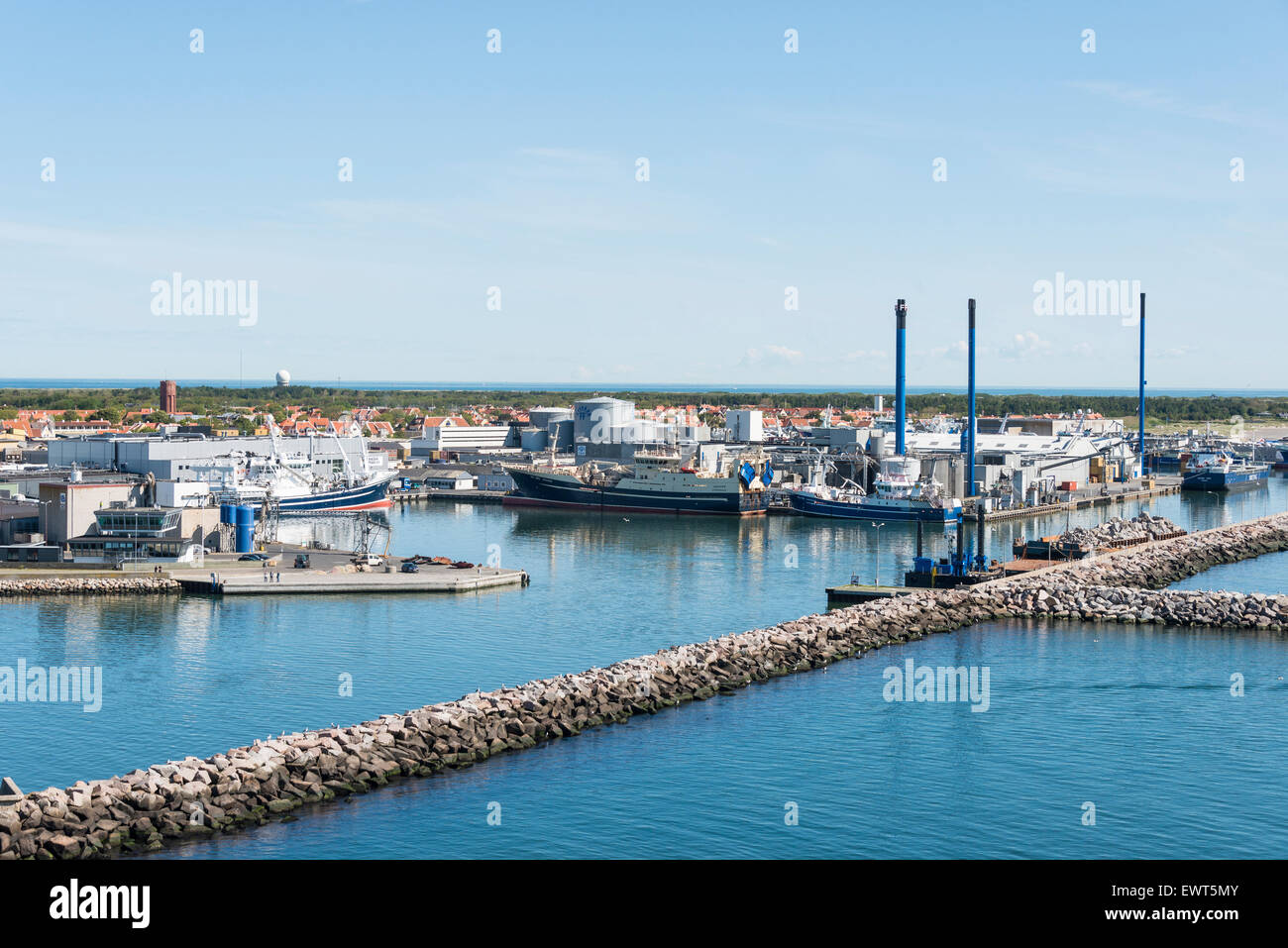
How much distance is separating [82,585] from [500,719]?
22771 millimetres

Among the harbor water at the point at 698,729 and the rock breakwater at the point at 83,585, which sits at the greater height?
the rock breakwater at the point at 83,585

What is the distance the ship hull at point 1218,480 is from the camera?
9300 centimetres

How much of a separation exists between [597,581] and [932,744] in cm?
2368

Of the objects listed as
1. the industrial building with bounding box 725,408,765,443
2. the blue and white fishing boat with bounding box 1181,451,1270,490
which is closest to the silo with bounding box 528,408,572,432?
the industrial building with bounding box 725,408,765,443

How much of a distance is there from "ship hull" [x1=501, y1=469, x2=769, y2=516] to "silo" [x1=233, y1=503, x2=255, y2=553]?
31.3m

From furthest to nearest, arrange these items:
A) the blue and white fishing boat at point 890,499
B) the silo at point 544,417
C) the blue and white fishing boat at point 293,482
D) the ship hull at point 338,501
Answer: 1. the silo at point 544,417
2. the ship hull at point 338,501
3. the blue and white fishing boat at point 890,499
4. the blue and white fishing boat at point 293,482

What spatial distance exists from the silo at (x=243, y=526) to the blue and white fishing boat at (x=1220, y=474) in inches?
2713

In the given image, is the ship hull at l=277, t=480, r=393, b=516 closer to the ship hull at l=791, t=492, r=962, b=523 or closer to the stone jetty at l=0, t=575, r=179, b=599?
the ship hull at l=791, t=492, r=962, b=523

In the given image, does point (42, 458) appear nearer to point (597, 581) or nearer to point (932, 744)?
point (597, 581)

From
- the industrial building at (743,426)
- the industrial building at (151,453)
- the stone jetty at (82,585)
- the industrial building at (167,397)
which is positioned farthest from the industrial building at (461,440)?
the stone jetty at (82,585)

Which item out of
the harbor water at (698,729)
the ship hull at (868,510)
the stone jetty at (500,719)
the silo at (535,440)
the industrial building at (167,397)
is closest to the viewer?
the stone jetty at (500,719)

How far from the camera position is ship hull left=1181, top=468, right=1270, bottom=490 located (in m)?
93.0

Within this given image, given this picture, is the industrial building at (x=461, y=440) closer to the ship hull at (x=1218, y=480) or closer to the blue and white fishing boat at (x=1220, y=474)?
the ship hull at (x=1218, y=480)

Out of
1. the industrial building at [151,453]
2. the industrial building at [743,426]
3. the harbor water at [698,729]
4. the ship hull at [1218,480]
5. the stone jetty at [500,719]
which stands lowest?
the harbor water at [698,729]
